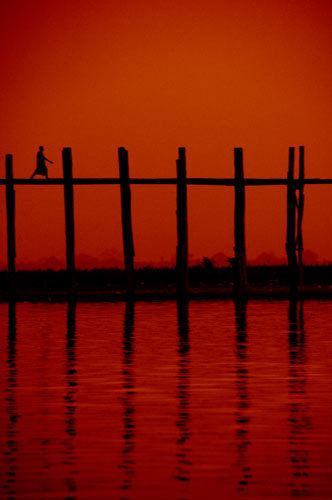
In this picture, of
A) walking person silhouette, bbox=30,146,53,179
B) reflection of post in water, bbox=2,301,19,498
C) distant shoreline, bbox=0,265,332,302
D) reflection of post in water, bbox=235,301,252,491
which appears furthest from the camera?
distant shoreline, bbox=0,265,332,302

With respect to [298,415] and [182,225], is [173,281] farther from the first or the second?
[298,415]

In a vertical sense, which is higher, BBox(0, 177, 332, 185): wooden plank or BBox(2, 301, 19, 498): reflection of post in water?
BBox(0, 177, 332, 185): wooden plank

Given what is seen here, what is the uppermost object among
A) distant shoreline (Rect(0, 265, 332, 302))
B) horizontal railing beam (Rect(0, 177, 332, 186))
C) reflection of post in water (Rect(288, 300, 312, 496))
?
horizontal railing beam (Rect(0, 177, 332, 186))

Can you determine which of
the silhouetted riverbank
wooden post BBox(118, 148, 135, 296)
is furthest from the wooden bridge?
the silhouetted riverbank

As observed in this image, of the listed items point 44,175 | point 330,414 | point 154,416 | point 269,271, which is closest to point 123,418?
point 154,416

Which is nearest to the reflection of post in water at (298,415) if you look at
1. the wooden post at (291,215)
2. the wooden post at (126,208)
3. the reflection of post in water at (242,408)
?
the reflection of post in water at (242,408)

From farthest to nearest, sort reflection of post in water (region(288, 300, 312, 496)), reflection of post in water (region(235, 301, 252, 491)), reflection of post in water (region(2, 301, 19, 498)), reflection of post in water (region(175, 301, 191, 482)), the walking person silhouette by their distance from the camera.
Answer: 1. the walking person silhouette
2. reflection of post in water (region(175, 301, 191, 482))
3. reflection of post in water (region(235, 301, 252, 491))
4. reflection of post in water (region(288, 300, 312, 496))
5. reflection of post in water (region(2, 301, 19, 498))

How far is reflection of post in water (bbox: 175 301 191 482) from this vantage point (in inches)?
360

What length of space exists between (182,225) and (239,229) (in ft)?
3.87

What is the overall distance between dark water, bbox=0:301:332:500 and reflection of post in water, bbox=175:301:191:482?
0.04 feet

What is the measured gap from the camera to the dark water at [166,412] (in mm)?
8703

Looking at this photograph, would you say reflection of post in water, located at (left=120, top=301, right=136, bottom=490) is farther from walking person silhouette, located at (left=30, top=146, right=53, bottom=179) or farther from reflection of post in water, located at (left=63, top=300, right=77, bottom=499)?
walking person silhouette, located at (left=30, top=146, right=53, bottom=179)

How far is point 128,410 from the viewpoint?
12078 millimetres

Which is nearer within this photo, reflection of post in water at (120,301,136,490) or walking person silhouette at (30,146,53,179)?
reflection of post in water at (120,301,136,490)
